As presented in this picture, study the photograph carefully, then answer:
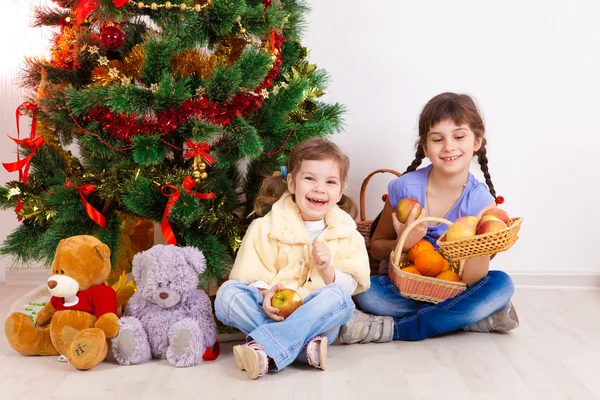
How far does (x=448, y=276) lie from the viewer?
2.38 meters

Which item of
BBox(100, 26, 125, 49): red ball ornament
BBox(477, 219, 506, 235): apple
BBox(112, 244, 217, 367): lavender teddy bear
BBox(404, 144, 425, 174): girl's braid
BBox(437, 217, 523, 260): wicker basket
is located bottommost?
BBox(112, 244, 217, 367): lavender teddy bear

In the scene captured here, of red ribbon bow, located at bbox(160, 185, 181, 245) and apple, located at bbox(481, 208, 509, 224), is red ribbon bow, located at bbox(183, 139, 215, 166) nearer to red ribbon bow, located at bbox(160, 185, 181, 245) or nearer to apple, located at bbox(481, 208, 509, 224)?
red ribbon bow, located at bbox(160, 185, 181, 245)

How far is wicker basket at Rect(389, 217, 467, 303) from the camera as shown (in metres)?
2.30

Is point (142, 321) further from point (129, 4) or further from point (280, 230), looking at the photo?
point (129, 4)

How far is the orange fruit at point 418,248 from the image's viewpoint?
2373 mm

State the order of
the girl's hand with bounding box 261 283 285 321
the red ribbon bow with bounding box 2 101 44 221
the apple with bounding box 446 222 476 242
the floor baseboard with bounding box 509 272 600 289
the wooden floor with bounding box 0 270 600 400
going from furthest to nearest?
the floor baseboard with bounding box 509 272 600 289, the red ribbon bow with bounding box 2 101 44 221, the apple with bounding box 446 222 476 242, the girl's hand with bounding box 261 283 285 321, the wooden floor with bounding box 0 270 600 400

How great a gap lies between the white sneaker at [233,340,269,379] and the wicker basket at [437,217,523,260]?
59 centimetres

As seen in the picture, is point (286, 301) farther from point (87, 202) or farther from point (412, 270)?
point (87, 202)

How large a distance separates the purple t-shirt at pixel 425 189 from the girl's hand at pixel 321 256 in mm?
491

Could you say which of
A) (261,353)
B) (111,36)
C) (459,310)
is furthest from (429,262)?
(111,36)

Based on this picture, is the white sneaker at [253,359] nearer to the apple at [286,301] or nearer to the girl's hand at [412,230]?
the apple at [286,301]

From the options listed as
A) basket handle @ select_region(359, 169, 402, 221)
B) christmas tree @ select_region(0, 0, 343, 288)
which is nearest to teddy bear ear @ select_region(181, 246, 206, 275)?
christmas tree @ select_region(0, 0, 343, 288)

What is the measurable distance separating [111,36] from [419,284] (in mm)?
1141

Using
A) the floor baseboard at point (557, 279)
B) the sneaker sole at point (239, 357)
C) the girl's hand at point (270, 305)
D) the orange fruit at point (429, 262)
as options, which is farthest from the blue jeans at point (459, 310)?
the floor baseboard at point (557, 279)
